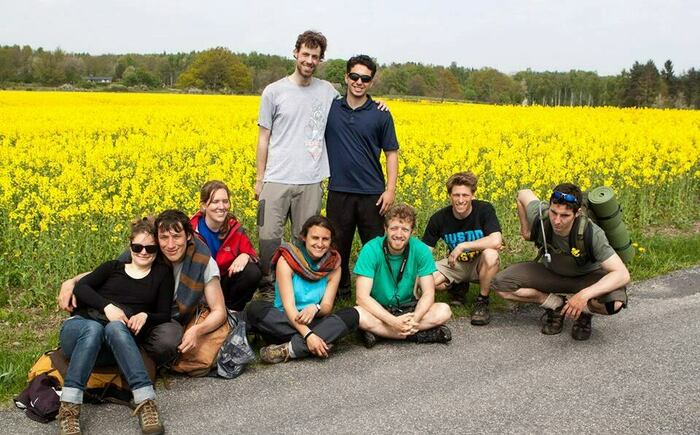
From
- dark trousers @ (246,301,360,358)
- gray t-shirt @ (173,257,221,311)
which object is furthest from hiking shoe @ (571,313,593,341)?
gray t-shirt @ (173,257,221,311)

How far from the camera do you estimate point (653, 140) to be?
1407 cm

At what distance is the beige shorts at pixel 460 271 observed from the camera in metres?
6.29

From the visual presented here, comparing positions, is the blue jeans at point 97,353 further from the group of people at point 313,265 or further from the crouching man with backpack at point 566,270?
the crouching man with backpack at point 566,270

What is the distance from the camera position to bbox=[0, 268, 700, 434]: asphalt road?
399 centimetres

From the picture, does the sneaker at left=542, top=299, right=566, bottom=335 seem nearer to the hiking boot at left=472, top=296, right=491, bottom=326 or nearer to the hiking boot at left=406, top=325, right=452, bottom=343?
the hiking boot at left=472, top=296, right=491, bottom=326

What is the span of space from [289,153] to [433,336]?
1958mm

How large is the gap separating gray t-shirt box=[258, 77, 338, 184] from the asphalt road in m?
1.65

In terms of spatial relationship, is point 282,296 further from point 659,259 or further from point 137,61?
point 137,61

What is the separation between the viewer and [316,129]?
20.2 ft

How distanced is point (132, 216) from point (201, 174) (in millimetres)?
2305

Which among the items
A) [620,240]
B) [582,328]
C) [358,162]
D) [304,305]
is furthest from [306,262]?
[620,240]

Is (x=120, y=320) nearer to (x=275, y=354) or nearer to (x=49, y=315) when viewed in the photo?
(x=275, y=354)

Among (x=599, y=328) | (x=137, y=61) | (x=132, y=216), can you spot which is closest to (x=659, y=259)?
(x=599, y=328)

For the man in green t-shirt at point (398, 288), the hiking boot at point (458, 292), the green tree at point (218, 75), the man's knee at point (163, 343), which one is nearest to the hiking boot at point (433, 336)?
the man in green t-shirt at point (398, 288)
